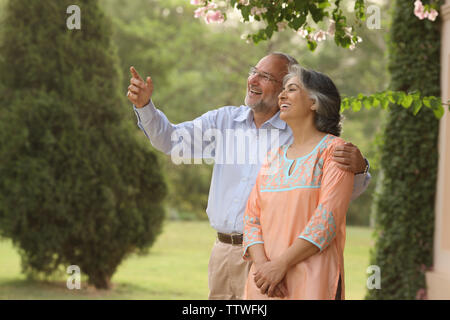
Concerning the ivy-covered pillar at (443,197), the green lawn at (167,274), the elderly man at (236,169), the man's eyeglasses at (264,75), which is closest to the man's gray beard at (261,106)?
the elderly man at (236,169)

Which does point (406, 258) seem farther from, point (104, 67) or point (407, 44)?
point (104, 67)

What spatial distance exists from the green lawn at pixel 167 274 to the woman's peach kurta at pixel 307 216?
4.82m

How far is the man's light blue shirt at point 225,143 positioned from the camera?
8.86 ft

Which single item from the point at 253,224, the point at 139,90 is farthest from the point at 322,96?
the point at 139,90

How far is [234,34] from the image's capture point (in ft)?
63.6

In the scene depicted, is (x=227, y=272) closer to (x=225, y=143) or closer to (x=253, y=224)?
(x=225, y=143)

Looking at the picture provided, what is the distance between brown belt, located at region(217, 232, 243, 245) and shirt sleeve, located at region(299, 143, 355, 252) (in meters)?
0.81

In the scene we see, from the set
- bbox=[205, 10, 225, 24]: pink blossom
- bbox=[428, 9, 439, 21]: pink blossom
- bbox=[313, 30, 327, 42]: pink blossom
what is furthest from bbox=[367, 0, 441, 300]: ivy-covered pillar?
bbox=[205, 10, 225, 24]: pink blossom

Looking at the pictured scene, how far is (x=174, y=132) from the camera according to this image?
2.79 meters

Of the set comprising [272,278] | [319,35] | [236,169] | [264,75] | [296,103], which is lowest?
[272,278]

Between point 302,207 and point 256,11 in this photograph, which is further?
point 256,11

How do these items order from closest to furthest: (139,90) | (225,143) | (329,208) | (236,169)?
(329,208) → (139,90) → (236,169) → (225,143)

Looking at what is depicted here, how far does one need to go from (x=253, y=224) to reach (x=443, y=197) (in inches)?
139

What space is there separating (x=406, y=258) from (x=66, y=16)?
4.52 m
